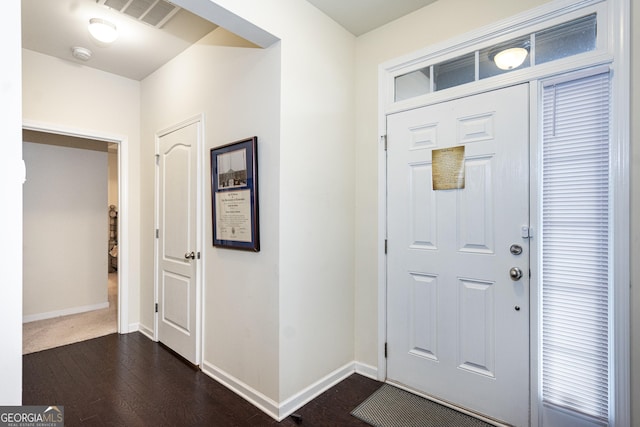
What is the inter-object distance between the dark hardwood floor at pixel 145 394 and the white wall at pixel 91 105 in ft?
2.68

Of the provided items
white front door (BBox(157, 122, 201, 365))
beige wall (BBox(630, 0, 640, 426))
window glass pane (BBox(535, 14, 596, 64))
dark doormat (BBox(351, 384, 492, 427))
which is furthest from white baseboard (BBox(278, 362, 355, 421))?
A: window glass pane (BBox(535, 14, 596, 64))

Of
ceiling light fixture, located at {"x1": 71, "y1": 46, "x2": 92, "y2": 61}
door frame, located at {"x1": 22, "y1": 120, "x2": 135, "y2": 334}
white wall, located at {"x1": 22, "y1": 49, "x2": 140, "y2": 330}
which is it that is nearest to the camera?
ceiling light fixture, located at {"x1": 71, "y1": 46, "x2": 92, "y2": 61}

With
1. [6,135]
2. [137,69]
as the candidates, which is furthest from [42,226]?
[6,135]

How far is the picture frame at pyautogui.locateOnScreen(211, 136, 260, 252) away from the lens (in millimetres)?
2184

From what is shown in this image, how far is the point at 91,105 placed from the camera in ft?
10.8

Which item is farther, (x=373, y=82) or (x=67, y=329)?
(x=67, y=329)

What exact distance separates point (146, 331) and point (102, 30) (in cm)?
286

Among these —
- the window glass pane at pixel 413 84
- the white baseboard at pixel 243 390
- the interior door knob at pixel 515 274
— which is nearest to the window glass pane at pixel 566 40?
the window glass pane at pixel 413 84

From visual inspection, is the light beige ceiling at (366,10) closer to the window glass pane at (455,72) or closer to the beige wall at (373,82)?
the beige wall at (373,82)

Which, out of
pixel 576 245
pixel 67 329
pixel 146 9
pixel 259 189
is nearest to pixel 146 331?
pixel 67 329

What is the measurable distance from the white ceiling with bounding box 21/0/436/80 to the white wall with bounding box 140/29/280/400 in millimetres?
177

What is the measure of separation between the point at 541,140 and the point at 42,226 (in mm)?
5193

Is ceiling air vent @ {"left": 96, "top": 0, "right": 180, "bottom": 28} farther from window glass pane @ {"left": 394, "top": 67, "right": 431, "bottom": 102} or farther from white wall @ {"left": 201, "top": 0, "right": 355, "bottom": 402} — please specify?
window glass pane @ {"left": 394, "top": 67, "right": 431, "bottom": 102}

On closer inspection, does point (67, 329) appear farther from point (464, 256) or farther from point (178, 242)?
point (464, 256)
